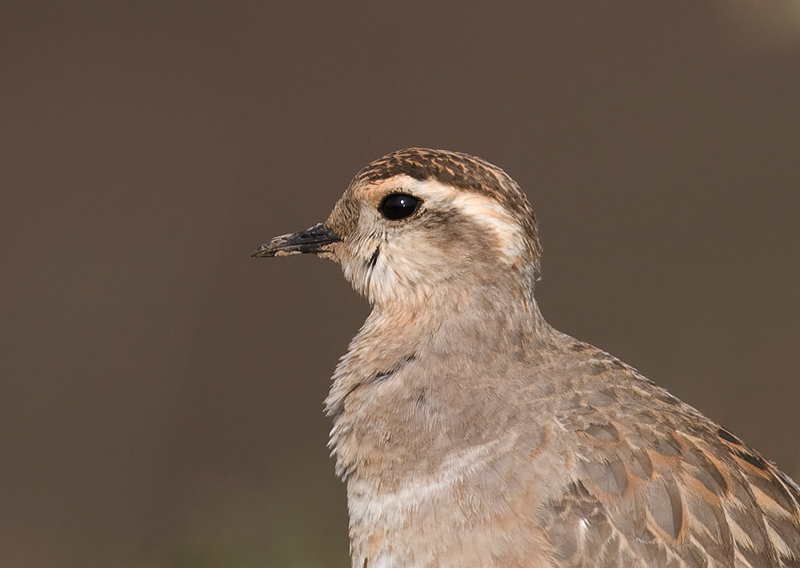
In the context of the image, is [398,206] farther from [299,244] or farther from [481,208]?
[299,244]

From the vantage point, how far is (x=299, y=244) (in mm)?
2957

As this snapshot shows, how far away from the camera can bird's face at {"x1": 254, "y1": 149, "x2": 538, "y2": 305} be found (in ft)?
8.73

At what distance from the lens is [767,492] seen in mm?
2463

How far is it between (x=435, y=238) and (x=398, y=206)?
138 mm

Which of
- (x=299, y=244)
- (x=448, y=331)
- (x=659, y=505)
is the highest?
(x=299, y=244)

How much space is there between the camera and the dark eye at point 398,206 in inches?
106

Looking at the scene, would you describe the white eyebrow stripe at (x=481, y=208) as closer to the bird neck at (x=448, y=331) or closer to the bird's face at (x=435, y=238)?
the bird's face at (x=435, y=238)

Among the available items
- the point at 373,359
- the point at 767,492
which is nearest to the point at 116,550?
the point at 373,359

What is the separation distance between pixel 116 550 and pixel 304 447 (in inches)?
43.1

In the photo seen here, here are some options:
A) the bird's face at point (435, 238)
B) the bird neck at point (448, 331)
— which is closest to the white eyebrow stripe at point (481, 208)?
the bird's face at point (435, 238)

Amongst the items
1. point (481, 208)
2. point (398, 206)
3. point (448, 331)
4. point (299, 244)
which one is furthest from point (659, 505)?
point (299, 244)

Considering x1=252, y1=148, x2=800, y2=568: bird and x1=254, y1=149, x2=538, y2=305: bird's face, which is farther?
x1=254, y1=149, x2=538, y2=305: bird's face

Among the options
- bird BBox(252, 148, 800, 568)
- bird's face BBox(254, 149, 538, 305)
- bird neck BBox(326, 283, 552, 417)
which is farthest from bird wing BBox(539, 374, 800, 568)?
bird's face BBox(254, 149, 538, 305)

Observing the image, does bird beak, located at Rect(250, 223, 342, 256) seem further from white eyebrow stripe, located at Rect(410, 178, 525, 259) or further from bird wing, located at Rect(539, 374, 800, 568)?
bird wing, located at Rect(539, 374, 800, 568)
